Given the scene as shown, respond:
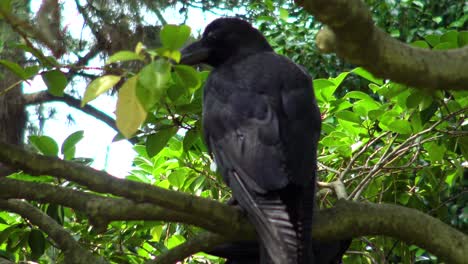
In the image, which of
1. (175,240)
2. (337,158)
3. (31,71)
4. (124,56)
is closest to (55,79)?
(31,71)

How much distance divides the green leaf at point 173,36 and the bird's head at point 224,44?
4.50ft

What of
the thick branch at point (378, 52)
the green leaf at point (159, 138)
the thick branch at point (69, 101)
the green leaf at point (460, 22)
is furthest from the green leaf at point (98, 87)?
the thick branch at point (69, 101)

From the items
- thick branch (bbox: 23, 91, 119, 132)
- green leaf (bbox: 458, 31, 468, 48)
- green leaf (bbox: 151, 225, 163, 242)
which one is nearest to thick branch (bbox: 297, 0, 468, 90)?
green leaf (bbox: 458, 31, 468, 48)

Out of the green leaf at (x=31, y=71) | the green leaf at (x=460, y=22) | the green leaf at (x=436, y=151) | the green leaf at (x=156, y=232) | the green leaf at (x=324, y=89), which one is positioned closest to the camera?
the green leaf at (x=31, y=71)

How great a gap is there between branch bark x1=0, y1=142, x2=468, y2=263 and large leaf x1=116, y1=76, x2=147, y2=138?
395mm

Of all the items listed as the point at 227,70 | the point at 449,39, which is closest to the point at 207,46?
the point at 227,70

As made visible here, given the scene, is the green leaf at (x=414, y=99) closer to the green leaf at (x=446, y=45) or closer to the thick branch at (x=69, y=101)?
the green leaf at (x=446, y=45)

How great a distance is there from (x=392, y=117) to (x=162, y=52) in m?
1.62

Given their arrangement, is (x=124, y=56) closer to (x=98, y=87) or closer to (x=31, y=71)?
(x=98, y=87)

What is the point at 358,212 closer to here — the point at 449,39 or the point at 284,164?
the point at 284,164

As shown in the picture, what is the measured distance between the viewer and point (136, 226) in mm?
3234

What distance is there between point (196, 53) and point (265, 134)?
0.71 metres

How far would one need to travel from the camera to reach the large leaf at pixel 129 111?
4.96 ft

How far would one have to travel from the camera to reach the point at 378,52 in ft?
5.14
